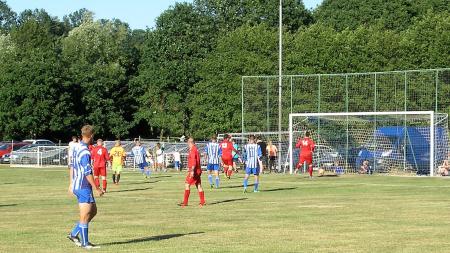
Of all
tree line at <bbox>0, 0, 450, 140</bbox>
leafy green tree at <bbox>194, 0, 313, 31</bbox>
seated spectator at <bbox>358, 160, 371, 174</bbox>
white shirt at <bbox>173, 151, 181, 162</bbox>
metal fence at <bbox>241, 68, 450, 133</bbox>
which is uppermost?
leafy green tree at <bbox>194, 0, 313, 31</bbox>

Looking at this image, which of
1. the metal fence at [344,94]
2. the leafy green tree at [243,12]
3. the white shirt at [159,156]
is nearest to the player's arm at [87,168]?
the metal fence at [344,94]

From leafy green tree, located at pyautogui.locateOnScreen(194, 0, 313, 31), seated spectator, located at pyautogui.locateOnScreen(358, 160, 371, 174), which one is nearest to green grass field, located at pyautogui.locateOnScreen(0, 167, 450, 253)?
seated spectator, located at pyautogui.locateOnScreen(358, 160, 371, 174)

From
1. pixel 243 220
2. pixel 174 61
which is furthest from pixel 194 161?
pixel 174 61

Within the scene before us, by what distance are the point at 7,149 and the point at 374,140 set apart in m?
31.9

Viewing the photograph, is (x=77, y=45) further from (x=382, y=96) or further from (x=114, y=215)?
(x=114, y=215)

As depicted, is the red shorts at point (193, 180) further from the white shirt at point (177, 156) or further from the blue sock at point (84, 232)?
the white shirt at point (177, 156)

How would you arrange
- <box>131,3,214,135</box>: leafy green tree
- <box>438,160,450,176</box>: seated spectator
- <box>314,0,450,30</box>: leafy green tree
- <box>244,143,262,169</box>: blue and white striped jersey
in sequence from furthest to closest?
1. <box>314,0,450,30</box>: leafy green tree
2. <box>131,3,214,135</box>: leafy green tree
3. <box>438,160,450,176</box>: seated spectator
4. <box>244,143,262,169</box>: blue and white striped jersey

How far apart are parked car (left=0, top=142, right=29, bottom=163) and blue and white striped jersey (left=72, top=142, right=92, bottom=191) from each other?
5577 cm

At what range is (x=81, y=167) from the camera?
56.2ft

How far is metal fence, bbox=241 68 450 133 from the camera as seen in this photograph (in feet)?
172

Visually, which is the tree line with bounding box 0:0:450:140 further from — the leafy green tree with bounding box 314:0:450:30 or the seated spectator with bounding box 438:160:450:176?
the seated spectator with bounding box 438:160:450:176

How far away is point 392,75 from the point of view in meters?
54.6

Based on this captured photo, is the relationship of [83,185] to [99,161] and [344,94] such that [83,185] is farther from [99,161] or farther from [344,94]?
[344,94]

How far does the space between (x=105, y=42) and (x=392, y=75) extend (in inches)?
2218
